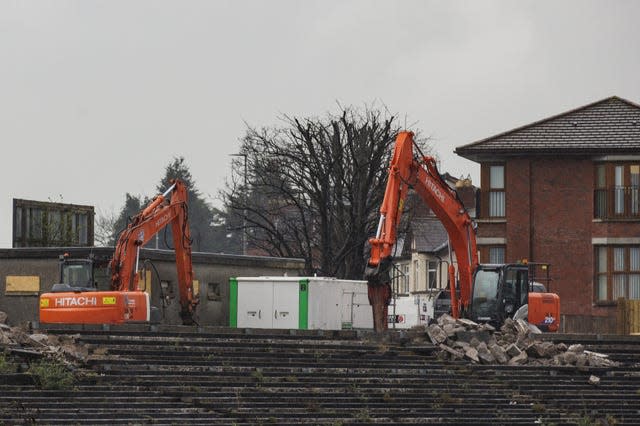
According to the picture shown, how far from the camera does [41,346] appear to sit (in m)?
31.4

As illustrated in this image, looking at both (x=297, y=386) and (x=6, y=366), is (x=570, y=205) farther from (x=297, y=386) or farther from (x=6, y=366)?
(x=6, y=366)

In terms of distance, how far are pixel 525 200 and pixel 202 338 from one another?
30135 millimetres

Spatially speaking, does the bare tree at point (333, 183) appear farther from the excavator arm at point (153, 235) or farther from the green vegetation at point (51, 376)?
the green vegetation at point (51, 376)

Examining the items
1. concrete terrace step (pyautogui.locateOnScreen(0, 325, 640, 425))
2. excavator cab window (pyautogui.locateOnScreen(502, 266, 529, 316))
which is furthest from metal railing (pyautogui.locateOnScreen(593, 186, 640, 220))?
concrete terrace step (pyautogui.locateOnScreen(0, 325, 640, 425))

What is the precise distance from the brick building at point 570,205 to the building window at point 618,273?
1.5 inches

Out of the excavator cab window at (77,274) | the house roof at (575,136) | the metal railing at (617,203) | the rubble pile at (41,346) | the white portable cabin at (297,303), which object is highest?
the house roof at (575,136)

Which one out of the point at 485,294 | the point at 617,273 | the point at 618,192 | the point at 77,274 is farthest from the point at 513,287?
the point at 618,192

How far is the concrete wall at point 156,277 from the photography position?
5044cm

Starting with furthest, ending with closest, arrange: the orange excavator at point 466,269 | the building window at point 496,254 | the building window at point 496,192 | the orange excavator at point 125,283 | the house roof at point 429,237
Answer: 1. the house roof at point 429,237
2. the building window at point 496,192
3. the building window at point 496,254
4. the orange excavator at point 466,269
5. the orange excavator at point 125,283

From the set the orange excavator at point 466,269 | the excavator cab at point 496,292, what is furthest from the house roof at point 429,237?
the excavator cab at point 496,292

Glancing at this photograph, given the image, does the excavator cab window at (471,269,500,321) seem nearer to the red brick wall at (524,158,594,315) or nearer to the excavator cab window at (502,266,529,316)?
the excavator cab window at (502,266,529,316)

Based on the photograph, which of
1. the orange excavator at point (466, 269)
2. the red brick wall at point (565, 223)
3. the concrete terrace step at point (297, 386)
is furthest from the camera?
the red brick wall at point (565, 223)

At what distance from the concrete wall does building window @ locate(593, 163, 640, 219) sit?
627 inches

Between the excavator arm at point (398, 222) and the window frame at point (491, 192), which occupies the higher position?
the window frame at point (491, 192)
